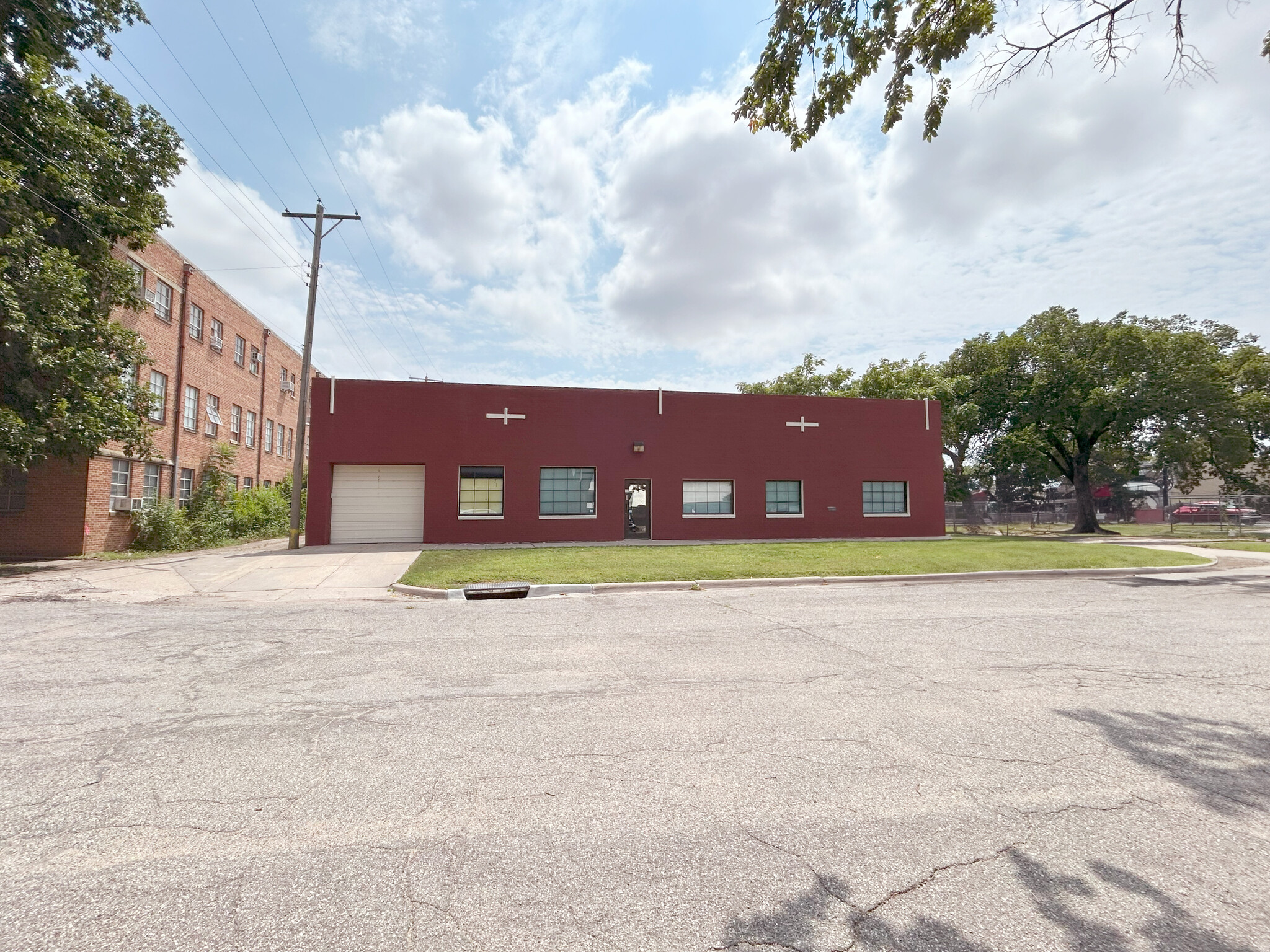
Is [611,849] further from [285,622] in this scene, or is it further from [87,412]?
[87,412]

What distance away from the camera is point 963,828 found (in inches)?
121

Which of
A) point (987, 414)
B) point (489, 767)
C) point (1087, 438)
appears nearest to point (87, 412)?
point (489, 767)

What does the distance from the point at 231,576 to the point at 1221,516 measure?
1724 inches

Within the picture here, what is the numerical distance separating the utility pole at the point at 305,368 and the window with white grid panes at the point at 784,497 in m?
15.0

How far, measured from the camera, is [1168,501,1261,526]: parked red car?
3287 cm

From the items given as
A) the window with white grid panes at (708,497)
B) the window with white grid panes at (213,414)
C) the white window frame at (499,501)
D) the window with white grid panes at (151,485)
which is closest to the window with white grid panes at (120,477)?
the window with white grid panes at (151,485)

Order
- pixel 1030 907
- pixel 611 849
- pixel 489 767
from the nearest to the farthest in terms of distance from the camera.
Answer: pixel 1030 907, pixel 611 849, pixel 489 767

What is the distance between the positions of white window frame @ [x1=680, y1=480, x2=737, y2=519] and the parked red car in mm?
25464

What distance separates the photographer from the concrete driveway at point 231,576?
11438mm

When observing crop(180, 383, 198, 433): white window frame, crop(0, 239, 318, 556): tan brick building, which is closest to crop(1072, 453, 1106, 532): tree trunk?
crop(0, 239, 318, 556): tan brick building

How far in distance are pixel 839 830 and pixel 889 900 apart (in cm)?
57

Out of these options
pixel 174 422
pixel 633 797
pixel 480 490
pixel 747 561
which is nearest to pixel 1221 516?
pixel 747 561

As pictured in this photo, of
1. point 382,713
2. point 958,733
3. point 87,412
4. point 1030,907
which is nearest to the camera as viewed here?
point 1030,907

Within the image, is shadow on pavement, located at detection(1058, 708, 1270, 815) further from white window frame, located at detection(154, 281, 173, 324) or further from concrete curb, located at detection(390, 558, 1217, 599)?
white window frame, located at detection(154, 281, 173, 324)
